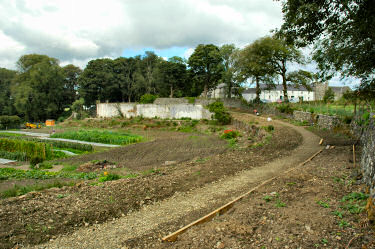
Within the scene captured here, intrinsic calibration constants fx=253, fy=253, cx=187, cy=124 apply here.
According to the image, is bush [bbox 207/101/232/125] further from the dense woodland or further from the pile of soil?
the pile of soil

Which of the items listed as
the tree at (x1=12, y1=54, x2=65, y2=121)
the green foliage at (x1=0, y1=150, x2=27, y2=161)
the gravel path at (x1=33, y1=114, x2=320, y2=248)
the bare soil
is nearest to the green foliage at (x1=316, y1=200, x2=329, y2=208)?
the gravel path at (x1=33, y1=114, x2=320, y2=248)

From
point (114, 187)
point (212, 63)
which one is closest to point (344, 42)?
point (114, 187)

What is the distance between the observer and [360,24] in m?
9.21

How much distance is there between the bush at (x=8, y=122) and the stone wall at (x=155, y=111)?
1547 centimetres

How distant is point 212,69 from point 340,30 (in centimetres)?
3704

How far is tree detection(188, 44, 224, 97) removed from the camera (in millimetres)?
46328

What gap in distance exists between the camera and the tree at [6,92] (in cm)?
5706

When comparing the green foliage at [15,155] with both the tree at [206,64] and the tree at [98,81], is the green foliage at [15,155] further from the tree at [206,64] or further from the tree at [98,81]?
the tree at [98,81]

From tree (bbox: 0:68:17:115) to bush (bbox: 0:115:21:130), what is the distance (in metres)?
11.0

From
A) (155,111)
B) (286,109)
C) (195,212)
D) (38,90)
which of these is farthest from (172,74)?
(195,212)

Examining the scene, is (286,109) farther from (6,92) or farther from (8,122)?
(6,92)

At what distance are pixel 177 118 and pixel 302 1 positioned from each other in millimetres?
32474

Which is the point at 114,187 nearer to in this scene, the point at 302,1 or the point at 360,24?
the point at 302,1

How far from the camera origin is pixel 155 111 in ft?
141
